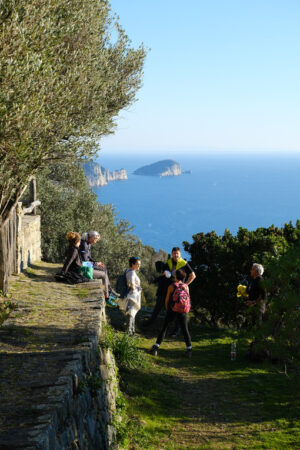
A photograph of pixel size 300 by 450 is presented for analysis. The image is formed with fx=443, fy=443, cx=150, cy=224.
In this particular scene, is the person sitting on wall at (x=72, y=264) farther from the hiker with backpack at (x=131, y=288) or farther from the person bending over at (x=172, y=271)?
the person bending over at (x=172, y=271)

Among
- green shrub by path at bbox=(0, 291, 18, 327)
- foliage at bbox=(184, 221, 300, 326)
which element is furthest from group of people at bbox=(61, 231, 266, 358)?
foliage at bbox=(184, 221, 300, 326)

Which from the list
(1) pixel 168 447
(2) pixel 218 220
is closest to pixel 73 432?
(1) pixel 168 447

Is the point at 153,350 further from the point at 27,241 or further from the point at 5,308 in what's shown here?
the point at 27,241

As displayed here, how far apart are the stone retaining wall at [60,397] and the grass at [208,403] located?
1.07 m

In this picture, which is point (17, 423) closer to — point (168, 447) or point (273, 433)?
point (168, 447)

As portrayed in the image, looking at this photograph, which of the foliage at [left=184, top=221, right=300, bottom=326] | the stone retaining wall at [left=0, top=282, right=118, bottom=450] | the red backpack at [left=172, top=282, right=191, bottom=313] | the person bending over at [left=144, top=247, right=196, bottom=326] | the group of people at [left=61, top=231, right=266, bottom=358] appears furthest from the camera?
the foliage at [left=184, top=221, right=300, bottom=326]

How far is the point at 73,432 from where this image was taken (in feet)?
18.2

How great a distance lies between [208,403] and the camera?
385 inches

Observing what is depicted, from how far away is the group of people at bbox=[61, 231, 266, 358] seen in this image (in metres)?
11.4

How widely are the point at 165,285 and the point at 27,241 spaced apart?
5.01 metres

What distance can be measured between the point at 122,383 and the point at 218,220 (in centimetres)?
18573

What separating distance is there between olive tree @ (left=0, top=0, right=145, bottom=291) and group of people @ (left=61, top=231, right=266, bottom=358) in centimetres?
236

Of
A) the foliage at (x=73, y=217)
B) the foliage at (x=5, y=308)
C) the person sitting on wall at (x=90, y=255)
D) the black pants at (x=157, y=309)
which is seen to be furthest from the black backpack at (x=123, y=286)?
the foliage at (x=73, y=217)

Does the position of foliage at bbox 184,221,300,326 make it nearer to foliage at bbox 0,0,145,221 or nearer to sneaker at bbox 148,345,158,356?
sneaker at bbox 148,345,158,356
